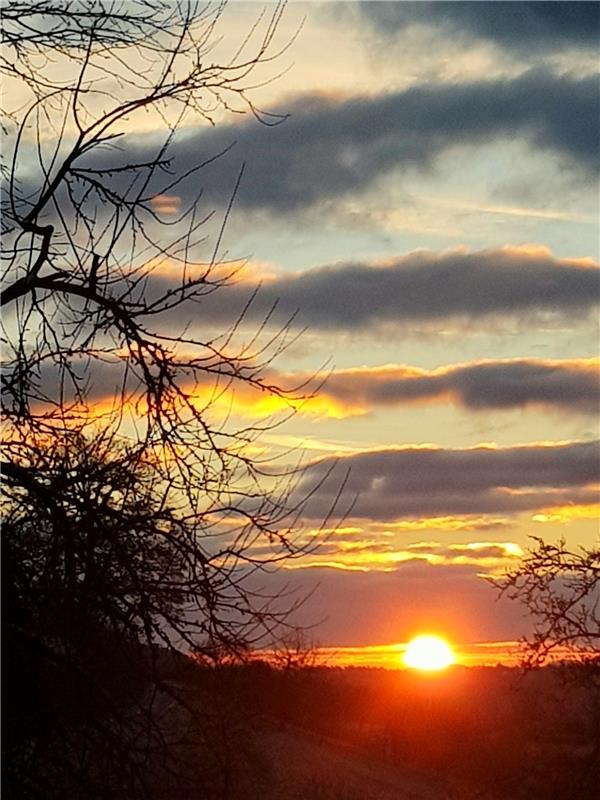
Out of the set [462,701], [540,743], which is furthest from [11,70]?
[462,701]

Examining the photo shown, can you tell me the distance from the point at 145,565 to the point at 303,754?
30.4 metres

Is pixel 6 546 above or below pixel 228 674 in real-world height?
above

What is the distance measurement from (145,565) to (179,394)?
1.06m

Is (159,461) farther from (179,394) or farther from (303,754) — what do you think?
(303,754)

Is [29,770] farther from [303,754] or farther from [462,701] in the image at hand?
[462,701]

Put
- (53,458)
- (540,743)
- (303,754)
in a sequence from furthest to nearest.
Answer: (540,743) < (303,754) < (53,458)

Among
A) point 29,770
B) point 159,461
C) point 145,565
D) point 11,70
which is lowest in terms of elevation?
point 29,770

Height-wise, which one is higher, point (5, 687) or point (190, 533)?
point (190, 533)

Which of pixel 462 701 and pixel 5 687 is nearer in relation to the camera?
pixel 5 687

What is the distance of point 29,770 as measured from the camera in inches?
310

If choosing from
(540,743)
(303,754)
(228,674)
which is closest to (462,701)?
(540,743)

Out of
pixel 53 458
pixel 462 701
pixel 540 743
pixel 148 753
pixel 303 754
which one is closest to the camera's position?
pixel 148 753

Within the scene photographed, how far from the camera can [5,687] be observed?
24.7 ft

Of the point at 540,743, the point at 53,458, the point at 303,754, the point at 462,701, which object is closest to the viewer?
the point at 53,458
